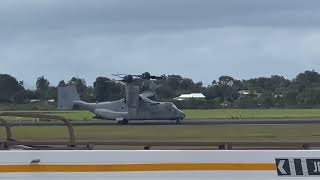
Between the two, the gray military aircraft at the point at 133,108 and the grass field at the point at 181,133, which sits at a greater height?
the gray military aircraft at the point at 133,108

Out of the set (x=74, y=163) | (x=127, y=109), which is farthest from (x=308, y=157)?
(x=127, y=109)

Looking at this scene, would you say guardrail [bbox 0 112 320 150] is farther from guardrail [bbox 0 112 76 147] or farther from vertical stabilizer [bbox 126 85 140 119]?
vertical stabilizer [bbox 126 85 140 119]

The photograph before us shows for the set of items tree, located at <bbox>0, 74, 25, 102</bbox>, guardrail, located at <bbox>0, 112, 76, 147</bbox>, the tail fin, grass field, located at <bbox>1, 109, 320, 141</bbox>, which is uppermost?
the tail fin

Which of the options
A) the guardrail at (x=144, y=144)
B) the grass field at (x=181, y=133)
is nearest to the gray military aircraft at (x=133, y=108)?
the grass field at (x=181, y=133)

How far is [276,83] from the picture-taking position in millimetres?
24328

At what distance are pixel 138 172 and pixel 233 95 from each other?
31.8 m

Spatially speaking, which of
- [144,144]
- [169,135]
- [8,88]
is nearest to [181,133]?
[169,135]

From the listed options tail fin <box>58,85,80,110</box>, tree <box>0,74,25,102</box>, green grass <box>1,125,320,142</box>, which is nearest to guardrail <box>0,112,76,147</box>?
green grass <box>1,125,320,142</box>

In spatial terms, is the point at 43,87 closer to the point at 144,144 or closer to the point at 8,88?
the point at 8,88

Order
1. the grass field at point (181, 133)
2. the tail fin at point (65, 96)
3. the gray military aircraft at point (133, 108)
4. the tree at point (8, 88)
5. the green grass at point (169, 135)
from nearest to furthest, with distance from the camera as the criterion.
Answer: the tree at point (8, 88) → the green grass at point (169, 135) → the grass field at point (181, 133) → the tail fin at point (65, 96) → the gray military aircraft at point (133, 108)

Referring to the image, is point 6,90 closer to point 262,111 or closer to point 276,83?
point 276,83

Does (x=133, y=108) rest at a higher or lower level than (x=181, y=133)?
higher

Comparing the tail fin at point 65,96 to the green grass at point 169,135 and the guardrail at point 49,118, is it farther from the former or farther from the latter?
the guardrail at point 49,118

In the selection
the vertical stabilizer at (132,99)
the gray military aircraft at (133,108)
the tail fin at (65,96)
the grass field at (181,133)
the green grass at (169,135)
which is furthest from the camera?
the vertical stabilizer at (132,99)
